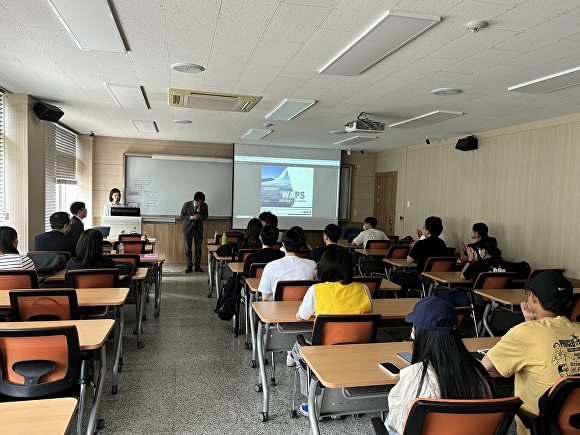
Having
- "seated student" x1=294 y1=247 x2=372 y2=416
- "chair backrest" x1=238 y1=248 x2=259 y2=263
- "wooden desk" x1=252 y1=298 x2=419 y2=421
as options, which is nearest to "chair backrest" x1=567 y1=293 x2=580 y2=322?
"wooden desk" x1=252 y1=298 x2=419 y2=421

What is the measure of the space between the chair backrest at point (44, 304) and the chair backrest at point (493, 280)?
12.6 feet

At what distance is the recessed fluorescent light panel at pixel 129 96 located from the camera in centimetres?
512

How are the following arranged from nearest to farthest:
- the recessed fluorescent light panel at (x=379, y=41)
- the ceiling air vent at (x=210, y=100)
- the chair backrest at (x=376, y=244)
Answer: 1. the recessed fluorescent light panel at (x=379, y=41)
2. the ceiling air vent at (x=210, y=100)
3. the chair backrest at (x=376, y=244)

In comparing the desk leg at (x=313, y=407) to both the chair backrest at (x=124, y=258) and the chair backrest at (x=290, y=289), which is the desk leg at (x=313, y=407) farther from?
the chair backrest at (x=124, y=258)

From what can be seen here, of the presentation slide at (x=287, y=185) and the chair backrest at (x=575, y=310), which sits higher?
the presentation slide at (x=287, y=185)

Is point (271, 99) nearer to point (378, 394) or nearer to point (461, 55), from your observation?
point (461, 55)

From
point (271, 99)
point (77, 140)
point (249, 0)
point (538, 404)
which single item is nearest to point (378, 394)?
point (538, 404)

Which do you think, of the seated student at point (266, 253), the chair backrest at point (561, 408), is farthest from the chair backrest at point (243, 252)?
the chair backrest at point (561, 408)

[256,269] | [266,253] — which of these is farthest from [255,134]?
[256,269]

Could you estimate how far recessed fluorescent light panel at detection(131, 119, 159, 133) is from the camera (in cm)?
769

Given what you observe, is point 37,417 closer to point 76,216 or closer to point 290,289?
point 290,289

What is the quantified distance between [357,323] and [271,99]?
12.0 ft

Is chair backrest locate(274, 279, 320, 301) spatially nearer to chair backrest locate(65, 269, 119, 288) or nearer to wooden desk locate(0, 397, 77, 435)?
chair backrest locate(65, 269, 119, 288)

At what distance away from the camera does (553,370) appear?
6.34ft
